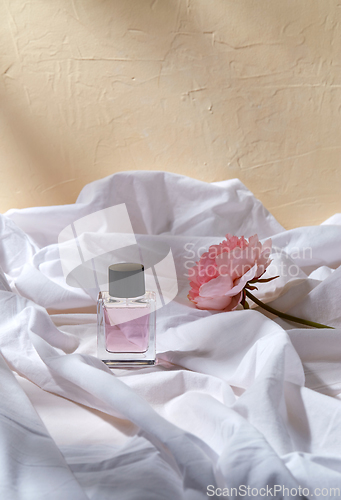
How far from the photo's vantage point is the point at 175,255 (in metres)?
0.76

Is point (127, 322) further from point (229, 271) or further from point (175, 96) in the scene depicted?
point (175, 96)

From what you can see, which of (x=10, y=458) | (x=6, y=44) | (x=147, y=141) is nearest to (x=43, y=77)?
(x=6, y=44)

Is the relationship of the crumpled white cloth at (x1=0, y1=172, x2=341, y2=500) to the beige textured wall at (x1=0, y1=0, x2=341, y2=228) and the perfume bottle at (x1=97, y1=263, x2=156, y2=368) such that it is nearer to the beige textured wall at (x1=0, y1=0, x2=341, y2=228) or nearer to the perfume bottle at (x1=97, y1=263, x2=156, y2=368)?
the perfume bottle at (x1=97, y1=263, x2=156, y2=368)

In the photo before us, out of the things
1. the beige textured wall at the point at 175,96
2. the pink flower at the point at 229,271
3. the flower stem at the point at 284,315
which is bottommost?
the flower stem at the point at 284,315

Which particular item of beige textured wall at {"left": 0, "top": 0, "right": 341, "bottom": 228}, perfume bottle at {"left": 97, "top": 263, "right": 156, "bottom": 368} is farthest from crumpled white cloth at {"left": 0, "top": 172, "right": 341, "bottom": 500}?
beige textured wall at {"left": 0, "top": 0, "right": 341, "bottom": 228}

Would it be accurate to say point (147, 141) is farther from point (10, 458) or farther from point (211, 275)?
point (10, 458)

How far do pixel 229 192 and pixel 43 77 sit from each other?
1.48 ft

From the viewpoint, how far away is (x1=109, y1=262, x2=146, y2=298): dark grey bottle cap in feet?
1.67

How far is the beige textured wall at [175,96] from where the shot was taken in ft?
2.76

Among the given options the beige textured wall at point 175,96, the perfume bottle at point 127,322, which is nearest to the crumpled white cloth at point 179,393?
the perfume bottle at point 127,322

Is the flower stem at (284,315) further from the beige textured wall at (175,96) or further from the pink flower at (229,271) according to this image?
the beige textured wall at (175,96)

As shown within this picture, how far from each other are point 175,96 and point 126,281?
1.70 ft

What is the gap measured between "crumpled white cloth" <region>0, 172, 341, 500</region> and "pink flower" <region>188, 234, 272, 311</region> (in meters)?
0.03

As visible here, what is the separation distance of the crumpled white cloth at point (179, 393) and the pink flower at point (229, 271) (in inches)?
1.3
